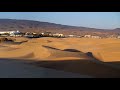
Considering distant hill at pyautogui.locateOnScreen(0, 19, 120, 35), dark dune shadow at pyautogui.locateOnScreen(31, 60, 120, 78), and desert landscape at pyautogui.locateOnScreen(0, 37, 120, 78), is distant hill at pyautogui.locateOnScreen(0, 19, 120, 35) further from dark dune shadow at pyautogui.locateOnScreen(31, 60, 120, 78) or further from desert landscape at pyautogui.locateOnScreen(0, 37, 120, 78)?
dark dune shadow at pyautogui.locateOnScreen(31, 60, 120, 78)

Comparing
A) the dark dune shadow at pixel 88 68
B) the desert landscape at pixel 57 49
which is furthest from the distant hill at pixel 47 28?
the dark dune shadow at pixel 88 68

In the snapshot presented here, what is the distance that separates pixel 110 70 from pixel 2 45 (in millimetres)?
12210

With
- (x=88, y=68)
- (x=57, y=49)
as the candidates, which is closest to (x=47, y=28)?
(x=57, y=49)

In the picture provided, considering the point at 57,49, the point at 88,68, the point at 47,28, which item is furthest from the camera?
the point at 47,28

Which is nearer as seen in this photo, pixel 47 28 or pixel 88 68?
pixel 88 68

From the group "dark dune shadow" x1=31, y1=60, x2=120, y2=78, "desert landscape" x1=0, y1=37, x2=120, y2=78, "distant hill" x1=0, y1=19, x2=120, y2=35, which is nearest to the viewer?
"dark dune shadow" x1=31, y1=60, x2=120, y2=78

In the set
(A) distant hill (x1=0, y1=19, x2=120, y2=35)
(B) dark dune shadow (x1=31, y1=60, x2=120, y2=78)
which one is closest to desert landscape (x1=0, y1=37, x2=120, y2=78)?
(A) distant hill (x1=0, y1=19, x2=120, y2=35)

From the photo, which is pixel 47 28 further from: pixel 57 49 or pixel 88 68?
pixel 88 68

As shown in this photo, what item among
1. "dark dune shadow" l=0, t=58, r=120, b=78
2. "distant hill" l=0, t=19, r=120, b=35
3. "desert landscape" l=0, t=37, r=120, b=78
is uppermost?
"distant hill" l=0, t=19, r=120, b=35

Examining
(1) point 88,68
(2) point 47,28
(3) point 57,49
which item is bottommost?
(3) point 57,49

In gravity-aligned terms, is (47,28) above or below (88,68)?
above

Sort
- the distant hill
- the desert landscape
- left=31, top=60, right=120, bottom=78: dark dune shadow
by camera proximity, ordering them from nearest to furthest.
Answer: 1. left=31, top=60, right=120, bottom=78: dark dune shadow
2. the desert landscape
3. the distant hill
